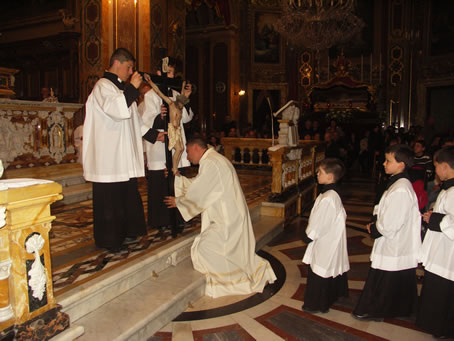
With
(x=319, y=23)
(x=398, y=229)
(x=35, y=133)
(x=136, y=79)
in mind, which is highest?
(x=319, y=23)

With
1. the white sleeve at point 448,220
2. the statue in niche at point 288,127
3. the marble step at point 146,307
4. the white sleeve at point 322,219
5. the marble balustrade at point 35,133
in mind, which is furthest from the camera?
the statue in niche at point 288,127

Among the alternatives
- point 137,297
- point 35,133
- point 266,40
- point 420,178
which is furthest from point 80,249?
point 266,40

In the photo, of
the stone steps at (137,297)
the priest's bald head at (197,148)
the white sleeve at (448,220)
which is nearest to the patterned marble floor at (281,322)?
the stone steps at (137,297)

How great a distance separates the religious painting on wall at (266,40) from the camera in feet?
60.9

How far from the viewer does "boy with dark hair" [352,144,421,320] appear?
3.01 metres

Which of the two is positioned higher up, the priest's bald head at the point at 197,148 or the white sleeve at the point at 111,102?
the white sleeve at the point at 111,102

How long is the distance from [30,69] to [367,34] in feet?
47.2

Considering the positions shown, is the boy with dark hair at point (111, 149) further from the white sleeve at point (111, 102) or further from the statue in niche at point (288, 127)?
the statue in niche at point (288, 127)

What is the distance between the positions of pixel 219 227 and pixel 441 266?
1905 millimetres

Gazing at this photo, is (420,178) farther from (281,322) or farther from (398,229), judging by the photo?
(281,322)

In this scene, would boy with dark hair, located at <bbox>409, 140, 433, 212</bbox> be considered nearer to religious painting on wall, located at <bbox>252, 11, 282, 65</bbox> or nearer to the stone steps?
the stone steps

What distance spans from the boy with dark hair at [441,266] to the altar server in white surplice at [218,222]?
1.50 m

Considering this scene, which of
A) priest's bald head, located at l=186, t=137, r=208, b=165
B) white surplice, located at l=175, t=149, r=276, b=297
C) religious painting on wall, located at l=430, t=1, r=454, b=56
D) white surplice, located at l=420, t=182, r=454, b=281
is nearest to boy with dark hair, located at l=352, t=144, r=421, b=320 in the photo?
white surplice, located at l=420, t=182, r=454, b=281

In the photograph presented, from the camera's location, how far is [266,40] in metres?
18.7
